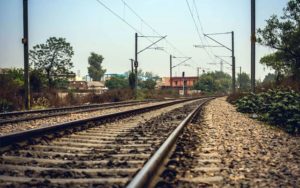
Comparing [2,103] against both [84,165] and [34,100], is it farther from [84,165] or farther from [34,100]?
[84,165]

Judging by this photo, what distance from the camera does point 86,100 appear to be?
3006 cm

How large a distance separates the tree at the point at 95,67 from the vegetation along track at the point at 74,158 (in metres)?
150

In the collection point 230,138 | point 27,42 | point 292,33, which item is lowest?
point 230,138

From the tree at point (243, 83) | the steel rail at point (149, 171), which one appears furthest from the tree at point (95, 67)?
the steel rail at point (149, 171)

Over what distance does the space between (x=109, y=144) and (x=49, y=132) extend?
4.88ft

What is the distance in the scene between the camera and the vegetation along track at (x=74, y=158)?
3.80 metres

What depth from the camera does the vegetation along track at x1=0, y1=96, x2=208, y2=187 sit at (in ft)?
12.5

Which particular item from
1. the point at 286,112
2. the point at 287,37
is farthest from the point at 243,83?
the point at 286,112

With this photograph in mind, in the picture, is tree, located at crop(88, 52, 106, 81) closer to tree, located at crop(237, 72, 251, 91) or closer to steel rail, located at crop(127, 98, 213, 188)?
tree, located at crop(237, 72, 251, 91)

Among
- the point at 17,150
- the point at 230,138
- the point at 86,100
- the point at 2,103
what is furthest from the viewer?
the point at 86,100

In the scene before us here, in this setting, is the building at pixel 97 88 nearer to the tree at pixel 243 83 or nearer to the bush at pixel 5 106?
the tree at pixel 243 83

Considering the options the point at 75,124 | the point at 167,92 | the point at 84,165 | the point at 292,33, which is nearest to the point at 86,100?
the point at 292,33

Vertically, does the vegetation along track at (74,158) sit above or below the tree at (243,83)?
below

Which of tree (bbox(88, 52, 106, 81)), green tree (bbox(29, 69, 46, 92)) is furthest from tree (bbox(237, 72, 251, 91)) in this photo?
tree (bbox(88, 52, 106, 81))
